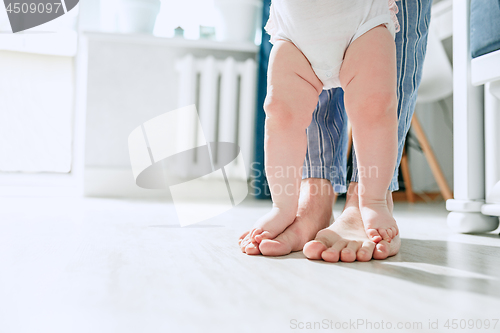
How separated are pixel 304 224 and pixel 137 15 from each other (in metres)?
1.66

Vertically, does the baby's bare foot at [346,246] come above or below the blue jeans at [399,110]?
below

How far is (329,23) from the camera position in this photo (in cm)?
61

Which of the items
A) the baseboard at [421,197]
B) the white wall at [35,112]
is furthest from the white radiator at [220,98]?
the baseboard at [421,197]

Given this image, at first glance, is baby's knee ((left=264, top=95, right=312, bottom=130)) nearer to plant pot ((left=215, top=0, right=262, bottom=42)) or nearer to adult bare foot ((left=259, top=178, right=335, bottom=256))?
adult bare foot ((left=259, top=178, right=335, bottom=256))

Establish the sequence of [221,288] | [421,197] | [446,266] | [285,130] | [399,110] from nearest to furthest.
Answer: [221,288] → [446,266] → [285,130] → [399,110] → [421,197]

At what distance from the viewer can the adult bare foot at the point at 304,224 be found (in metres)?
0.56

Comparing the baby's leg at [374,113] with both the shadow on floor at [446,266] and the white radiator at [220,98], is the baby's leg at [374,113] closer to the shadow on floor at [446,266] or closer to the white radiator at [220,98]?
the shadow on floor at [446,266]

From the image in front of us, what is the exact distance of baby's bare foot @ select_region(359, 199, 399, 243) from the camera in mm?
580

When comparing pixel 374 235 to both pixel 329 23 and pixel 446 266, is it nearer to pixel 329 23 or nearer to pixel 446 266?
pixel 446 266

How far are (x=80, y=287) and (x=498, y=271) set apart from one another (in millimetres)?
528

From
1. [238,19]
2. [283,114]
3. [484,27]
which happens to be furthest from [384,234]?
[238,19]

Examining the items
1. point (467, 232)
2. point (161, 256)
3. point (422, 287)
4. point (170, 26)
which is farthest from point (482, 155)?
point (170, 26)

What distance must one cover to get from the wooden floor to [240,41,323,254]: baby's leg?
0.29 feet

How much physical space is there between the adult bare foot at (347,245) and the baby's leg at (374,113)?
0.02 meters
